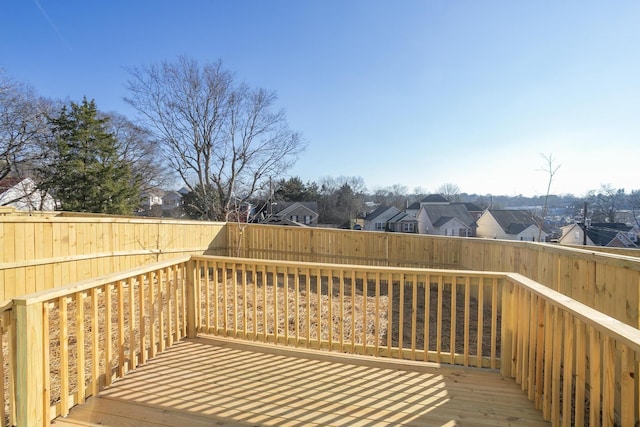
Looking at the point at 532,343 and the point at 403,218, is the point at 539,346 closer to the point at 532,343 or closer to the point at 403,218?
the point at 532,343

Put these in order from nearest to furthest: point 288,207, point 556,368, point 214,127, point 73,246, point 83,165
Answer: point 556,368 < point 73,246 < point 214,127 < point 83,165 < point 288,207

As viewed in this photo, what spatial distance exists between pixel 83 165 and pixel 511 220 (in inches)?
1249

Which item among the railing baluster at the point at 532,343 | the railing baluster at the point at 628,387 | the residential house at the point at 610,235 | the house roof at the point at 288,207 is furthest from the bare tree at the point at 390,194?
the railing baluster at the point at 628,387

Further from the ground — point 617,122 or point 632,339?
point 617,122

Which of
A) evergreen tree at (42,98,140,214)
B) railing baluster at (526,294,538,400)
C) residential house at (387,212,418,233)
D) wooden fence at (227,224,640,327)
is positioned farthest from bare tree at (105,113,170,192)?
residential house at (387,212,418,233)

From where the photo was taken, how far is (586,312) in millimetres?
1659

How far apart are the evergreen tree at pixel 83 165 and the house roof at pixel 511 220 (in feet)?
96.8

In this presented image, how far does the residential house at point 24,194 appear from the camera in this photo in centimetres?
1688

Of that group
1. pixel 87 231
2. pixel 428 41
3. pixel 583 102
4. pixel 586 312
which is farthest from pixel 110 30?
pixel 583 102

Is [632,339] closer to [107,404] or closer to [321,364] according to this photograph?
[321,364]

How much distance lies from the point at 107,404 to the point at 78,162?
62.0 ft

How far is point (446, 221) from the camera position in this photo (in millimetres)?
32062

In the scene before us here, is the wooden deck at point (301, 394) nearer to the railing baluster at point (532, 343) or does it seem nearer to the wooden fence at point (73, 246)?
the railing baluster at point (532, 343)

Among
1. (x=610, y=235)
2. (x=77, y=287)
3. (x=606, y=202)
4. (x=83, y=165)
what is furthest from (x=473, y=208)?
(x=77, y=287)
